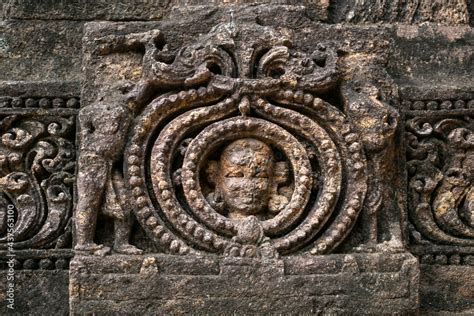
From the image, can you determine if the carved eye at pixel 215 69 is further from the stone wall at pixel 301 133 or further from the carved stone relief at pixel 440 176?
the carved stone relief at pixel 440 176

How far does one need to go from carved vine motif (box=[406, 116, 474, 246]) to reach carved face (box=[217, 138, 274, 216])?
0.75m

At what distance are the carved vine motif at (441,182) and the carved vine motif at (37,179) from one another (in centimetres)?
167

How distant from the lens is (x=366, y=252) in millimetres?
3660

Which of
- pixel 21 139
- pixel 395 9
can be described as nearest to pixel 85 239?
pixel 21 139

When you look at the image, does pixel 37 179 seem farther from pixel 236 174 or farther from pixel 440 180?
pixel 440 180

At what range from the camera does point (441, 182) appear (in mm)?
3924

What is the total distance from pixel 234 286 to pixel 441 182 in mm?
1177

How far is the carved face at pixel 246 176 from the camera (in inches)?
145

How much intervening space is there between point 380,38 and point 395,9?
42cm

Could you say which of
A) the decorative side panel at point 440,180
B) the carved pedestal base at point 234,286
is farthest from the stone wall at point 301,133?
the carved pedestal base at point 234,286

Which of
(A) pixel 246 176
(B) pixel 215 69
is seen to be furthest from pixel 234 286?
(B) pixel 215 69

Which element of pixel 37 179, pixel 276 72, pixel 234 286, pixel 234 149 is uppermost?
pixel 276 72

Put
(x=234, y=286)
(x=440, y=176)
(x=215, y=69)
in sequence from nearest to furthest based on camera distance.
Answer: (x=234, y=286) < (x=215, y=69) < (x=440, y=176)

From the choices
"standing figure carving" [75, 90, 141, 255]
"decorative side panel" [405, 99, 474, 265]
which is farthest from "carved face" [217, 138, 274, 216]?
"decorative side panel" [405, 99, 474, 265]
